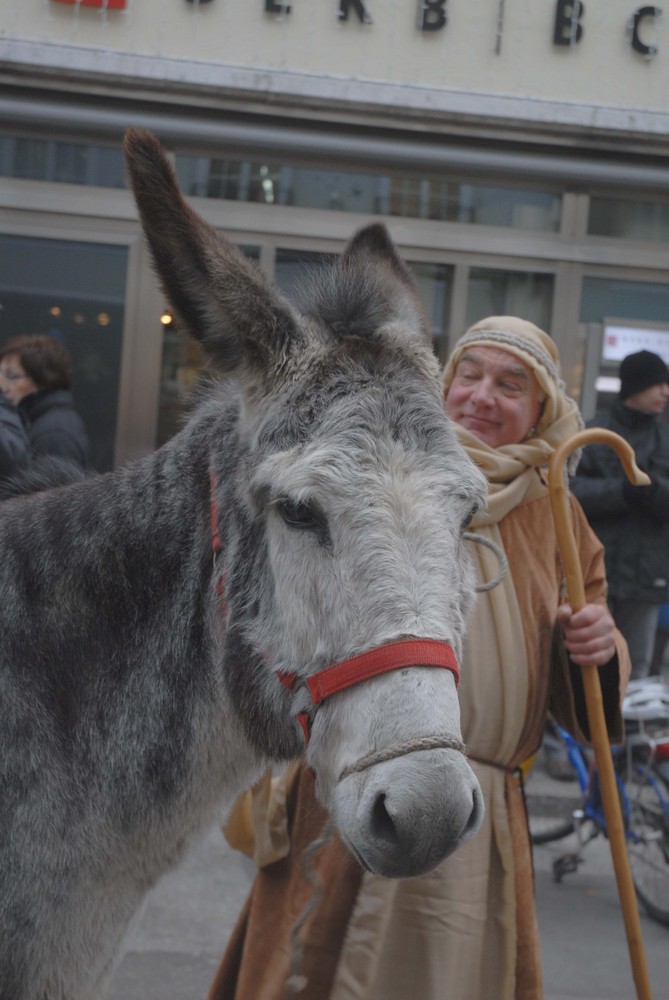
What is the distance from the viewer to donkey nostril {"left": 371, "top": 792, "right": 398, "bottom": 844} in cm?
166

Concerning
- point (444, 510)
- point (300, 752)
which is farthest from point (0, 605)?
point (444, 510)

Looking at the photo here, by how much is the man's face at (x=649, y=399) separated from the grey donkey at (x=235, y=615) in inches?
165

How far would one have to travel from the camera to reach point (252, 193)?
831 cm

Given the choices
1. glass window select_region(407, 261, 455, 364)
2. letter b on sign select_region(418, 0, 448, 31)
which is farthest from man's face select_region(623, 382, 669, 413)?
letter b on sign select_region(418, 0, 448, 31)

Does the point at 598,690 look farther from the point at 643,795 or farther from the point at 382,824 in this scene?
the point at 643,795

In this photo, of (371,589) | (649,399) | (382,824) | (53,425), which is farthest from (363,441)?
(649,399)

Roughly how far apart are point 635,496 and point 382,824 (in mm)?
4622

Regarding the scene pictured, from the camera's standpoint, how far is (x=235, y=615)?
2.01 m

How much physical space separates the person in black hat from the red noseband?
443cm

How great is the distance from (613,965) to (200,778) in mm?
3217

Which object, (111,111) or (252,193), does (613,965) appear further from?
(111,111)

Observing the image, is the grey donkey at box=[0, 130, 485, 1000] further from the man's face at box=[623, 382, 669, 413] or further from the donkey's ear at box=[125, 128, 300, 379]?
the man's face at box=[623, 382, 669, 413]

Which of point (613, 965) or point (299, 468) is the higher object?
point (299, 468)

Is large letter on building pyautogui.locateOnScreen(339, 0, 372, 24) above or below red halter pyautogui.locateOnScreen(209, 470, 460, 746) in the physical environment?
above
